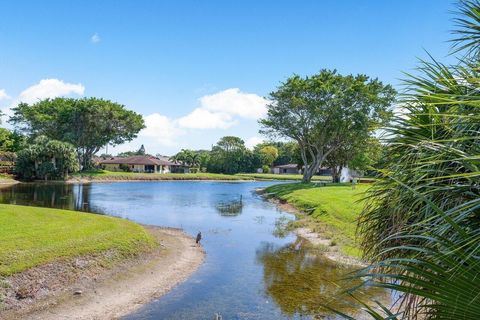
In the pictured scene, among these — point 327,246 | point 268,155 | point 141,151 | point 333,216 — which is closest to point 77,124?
point 268,155

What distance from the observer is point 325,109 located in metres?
48.8

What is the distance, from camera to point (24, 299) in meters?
10.4

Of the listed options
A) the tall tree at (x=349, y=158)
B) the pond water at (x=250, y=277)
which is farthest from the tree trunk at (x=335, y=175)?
the pond water at (x=250, y=277)

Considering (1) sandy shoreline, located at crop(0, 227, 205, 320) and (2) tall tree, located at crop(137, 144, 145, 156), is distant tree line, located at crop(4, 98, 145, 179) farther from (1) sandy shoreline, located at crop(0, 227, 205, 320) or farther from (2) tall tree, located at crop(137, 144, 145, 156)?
(2) tall tree, located at crop(137, 144, 145, 156)

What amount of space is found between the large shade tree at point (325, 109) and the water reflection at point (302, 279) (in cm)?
3223

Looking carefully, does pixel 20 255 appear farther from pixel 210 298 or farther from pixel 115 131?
pixel 115 131

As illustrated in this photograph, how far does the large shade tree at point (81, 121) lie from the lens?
236 feet

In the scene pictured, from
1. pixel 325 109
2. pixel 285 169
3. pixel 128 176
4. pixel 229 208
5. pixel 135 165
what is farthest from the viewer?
pixel 285 169

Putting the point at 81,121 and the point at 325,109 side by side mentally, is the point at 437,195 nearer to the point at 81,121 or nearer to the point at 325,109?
the point at 325,109

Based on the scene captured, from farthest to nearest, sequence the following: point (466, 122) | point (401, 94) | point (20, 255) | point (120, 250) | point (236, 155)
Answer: point (236, 155), point (120, 250), point (20, 255), point (401, 94), point (466, 122)

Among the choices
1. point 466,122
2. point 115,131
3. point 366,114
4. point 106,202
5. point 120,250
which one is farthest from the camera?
point 115,131

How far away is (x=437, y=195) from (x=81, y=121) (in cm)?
7634


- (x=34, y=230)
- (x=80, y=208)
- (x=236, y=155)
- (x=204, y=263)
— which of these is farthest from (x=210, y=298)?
(x=236, y=155)

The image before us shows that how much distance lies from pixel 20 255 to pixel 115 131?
2653 inches
